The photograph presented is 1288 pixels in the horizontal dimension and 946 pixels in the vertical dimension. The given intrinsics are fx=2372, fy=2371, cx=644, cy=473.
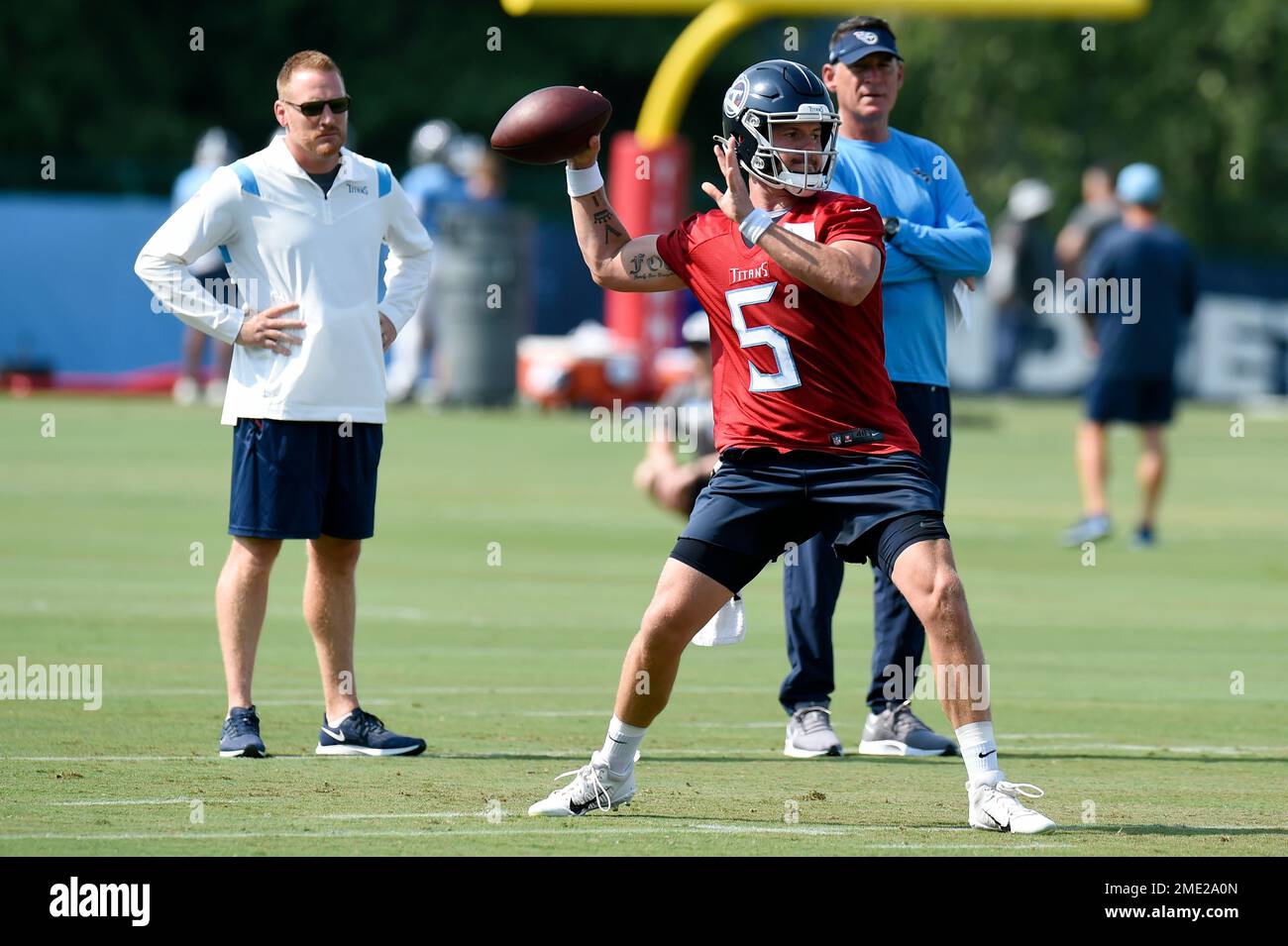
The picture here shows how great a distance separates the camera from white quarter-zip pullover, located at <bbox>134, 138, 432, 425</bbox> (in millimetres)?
8578

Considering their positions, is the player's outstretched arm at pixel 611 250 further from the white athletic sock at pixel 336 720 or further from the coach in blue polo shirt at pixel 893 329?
the white athletic sock at pixel 336 720

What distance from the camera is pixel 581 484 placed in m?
19.9

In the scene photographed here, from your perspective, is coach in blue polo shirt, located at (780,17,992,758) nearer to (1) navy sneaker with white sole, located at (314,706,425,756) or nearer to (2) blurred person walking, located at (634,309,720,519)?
(1) navy sneaker with white sole, located at (314,706,425,756)

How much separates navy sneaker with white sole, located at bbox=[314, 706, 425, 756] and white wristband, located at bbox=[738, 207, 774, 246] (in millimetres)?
2506

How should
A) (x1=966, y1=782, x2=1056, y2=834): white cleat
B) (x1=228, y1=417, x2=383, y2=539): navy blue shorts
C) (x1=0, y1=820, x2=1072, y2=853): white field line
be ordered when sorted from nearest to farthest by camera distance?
(x1=0, y1=820, x2=1072, y2=853): white field line, (x1=966, y1=782, x2=1056, y2=834): white cleat, (x1=228, y1=417, x2=383, y2=539): navy blue shorts

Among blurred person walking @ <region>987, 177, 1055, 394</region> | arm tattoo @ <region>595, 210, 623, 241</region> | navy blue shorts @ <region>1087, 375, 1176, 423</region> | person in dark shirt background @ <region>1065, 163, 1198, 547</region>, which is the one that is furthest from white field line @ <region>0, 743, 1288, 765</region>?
blurred person walking @ <region>987, 177, 1055, 394</region>

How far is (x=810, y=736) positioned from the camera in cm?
889

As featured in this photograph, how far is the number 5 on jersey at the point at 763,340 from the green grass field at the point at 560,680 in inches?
53.6

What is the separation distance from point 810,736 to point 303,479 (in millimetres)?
2117

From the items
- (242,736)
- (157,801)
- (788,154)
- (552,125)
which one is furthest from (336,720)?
(788,154)
